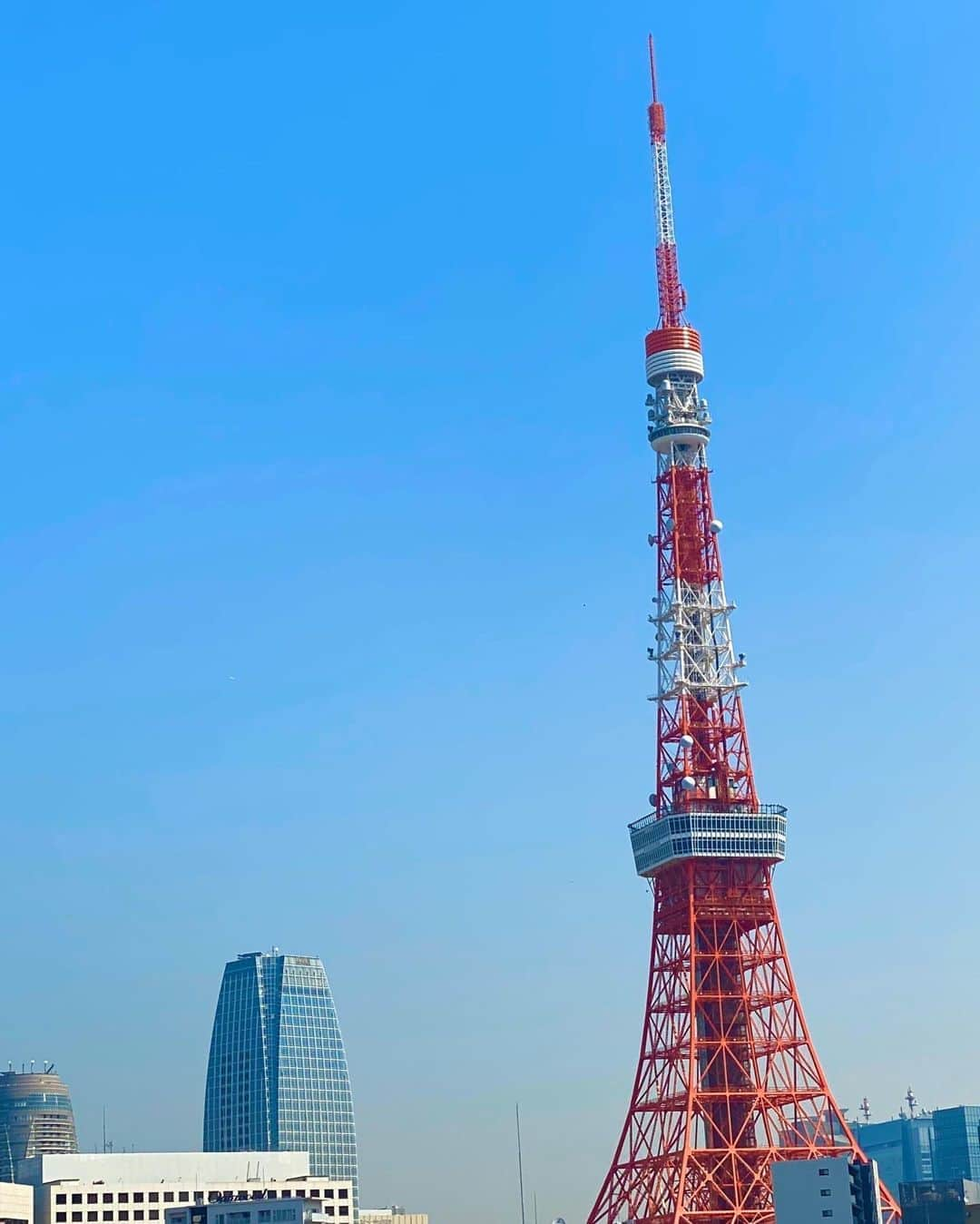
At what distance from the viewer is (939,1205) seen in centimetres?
17600

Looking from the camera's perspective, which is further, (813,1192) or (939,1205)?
(939,1205)

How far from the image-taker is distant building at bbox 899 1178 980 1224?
174 m

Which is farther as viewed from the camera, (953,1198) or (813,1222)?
(953,1198)

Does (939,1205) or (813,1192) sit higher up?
(813,1192)

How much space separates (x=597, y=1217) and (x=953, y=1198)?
3896 centimetres

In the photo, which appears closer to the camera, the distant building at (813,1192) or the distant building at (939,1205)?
the distant building at (813,1192)

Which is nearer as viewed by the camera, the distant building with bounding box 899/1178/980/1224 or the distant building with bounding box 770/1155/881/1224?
the distant building with bounding box 770/1155/881/1224

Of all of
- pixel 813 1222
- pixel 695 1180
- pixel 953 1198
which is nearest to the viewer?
pixel 813 1222

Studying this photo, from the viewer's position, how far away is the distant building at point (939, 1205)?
174500 mm

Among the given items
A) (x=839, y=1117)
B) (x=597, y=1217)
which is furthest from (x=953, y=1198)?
(x=597, y=1217)

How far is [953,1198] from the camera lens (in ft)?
575

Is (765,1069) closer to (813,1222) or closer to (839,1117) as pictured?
(839,1117)

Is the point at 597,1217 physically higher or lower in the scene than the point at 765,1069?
lower

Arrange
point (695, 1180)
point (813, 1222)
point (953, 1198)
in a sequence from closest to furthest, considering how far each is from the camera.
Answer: point (813, 1222) < point (953, 1198) < point (695, 1180)
